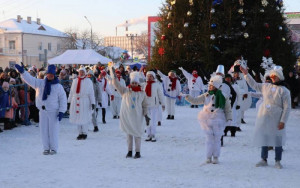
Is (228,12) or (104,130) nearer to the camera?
(104,130)

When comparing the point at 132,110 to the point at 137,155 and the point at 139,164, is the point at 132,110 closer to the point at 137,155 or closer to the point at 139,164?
the point at 137,155

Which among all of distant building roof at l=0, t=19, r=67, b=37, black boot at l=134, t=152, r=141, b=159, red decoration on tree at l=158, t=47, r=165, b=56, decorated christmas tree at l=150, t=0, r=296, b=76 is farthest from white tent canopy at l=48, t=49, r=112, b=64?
distant building roof at l=0, t=19, r=67, b=37

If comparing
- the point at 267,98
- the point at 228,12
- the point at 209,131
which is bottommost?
the point at 209,131

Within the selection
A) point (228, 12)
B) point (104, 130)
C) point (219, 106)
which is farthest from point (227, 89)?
point (228, 12)

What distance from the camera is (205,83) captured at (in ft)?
78.7

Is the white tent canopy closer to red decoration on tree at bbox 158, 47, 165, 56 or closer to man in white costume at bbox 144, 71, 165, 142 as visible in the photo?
red decoration on tree at bbox 158, 47, 165, 56

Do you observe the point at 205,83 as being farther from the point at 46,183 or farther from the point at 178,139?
the point at 46,183

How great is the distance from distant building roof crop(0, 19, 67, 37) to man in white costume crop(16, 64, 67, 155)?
6590 cm

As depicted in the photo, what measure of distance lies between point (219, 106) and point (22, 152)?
15.2ft

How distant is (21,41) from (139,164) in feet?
226

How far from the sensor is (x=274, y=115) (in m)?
8.22

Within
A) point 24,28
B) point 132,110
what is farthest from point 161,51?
point 24,28

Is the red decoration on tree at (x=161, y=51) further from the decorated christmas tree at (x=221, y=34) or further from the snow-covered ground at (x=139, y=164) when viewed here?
the snow-covered ground at (x=139, y=164)

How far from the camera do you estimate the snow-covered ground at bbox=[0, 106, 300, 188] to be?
7328 mm
